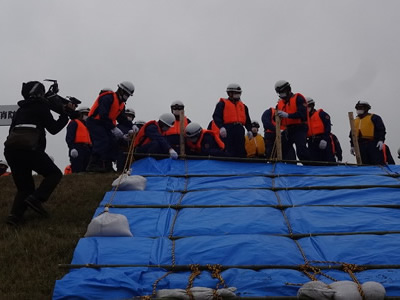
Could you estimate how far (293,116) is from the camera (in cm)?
864

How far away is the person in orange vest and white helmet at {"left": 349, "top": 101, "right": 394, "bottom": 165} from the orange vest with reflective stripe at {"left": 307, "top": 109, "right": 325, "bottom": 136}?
0.64 m

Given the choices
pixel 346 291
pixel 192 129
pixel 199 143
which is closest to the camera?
pixel 346 291

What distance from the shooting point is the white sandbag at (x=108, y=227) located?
4.61 metres

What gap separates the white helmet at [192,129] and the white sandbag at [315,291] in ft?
18.6

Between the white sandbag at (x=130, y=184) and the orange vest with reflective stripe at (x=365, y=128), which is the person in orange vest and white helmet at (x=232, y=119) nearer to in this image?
the orange vest with reflective stripe at (x=365, y=128)

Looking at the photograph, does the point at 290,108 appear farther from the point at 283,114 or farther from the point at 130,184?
the point at 130,184

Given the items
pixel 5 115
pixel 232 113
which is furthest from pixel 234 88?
pixel 5 115

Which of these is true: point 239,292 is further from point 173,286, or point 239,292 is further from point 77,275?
point 77,275

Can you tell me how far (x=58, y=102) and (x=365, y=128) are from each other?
6230mm

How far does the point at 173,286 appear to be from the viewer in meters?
3.62

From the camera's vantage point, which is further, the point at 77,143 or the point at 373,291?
the point at 77,143

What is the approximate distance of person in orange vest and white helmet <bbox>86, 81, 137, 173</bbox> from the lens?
8016 mm

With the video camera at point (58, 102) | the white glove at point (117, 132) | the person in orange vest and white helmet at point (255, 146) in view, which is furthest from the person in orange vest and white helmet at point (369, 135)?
the video camera at point (58, 102)

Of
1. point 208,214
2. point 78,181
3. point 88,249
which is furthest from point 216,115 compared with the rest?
point 88,249
